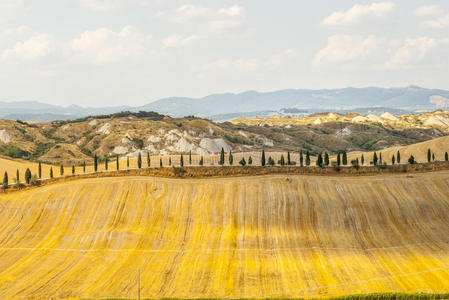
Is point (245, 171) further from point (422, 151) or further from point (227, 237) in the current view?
point (422, 151)

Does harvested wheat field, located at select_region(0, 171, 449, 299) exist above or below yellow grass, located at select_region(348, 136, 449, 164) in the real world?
below

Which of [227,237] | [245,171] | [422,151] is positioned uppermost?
[245,171]

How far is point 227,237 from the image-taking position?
2537 inches

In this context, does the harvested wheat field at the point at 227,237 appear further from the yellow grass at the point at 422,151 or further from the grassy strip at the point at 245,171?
the yellow grass at the point at 422,151

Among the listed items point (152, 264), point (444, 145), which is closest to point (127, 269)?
point (152, 264)

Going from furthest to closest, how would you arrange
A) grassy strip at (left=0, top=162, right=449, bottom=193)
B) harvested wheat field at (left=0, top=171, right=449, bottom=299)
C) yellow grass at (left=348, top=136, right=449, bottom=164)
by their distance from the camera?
yellow grass at (left=348, top=136, right=449, bottom=164) < grassy strip at (left=0, top=162, right=449, bottom=193) < harvested wheat field at (left=0, top=171, right=449, bottom=299)

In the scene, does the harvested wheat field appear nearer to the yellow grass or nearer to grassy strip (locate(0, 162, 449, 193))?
grassy strip (locate(0, 162, 449, 193))

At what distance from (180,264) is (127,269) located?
23.0 feet

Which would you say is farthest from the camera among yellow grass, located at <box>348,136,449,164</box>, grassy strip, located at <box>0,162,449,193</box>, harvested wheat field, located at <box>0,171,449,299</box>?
yellow grass, located at <box>348,136,449,164</box>

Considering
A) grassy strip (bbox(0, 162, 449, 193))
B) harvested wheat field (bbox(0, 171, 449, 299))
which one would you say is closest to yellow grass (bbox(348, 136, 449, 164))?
grassy strip (bbox(0, 162, 449, 193))

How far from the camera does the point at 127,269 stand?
5594cm

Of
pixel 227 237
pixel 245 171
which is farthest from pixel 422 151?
pixel 227 237

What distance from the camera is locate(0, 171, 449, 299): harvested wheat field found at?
51.6 meters

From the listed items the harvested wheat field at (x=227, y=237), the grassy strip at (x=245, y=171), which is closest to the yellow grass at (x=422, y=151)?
the grassy strip at (x=245, y=171)
